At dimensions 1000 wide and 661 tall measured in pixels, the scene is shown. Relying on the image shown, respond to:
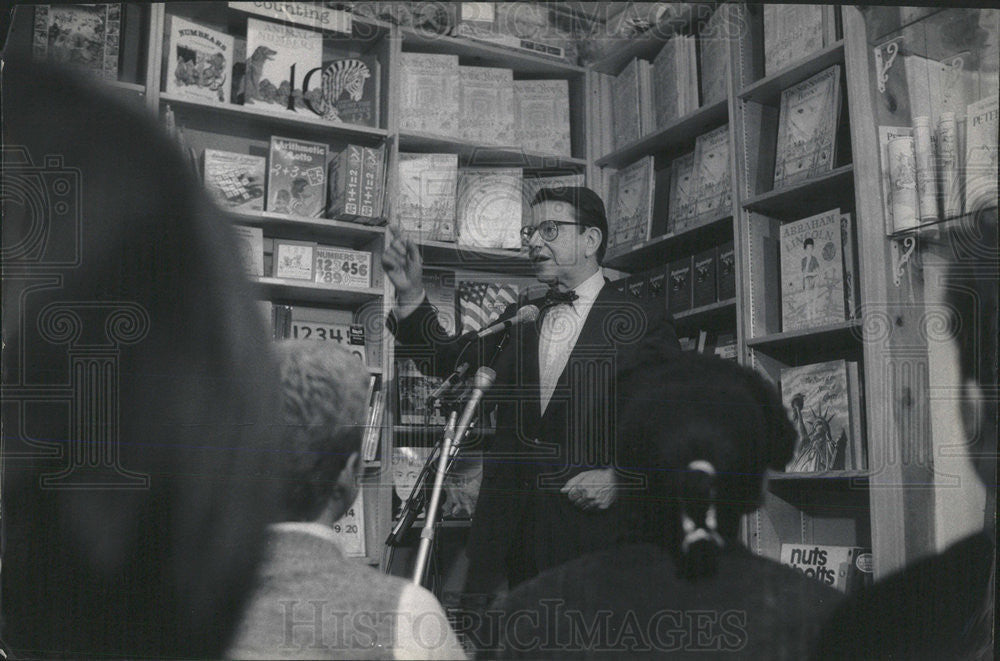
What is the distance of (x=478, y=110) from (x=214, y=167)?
0.47 m

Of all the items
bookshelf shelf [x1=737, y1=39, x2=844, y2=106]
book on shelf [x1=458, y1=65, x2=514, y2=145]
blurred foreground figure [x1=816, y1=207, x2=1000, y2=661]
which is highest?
bookshelf shelf [x1=737, y1=39, x2=844, y2=106]

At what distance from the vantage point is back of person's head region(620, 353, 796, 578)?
1.31 m

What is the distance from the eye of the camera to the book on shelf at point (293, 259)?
1281mm

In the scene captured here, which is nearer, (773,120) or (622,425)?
(622,425)

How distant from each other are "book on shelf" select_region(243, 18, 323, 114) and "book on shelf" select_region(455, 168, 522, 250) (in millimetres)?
309

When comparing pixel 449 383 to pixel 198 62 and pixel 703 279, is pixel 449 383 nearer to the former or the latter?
pixel 703 279

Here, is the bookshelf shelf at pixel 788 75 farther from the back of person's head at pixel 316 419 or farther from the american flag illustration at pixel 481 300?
the back of person's head at pixel 316 419

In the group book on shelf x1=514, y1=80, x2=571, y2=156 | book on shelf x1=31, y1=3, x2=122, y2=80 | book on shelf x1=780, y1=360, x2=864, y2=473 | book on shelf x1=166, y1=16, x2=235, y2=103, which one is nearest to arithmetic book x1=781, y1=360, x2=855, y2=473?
book on shelf x1=780, y1=360, x2=864, y2=473

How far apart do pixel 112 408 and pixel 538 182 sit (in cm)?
78

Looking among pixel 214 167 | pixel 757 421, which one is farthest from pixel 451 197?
pixel 757 421

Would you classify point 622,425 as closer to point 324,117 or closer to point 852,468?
point 852,468

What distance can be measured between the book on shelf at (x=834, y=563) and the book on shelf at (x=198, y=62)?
4.01ft

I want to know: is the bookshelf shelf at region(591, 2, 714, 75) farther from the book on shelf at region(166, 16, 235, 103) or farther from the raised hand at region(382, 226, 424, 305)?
the book on shelf at region(166, 16, 235, 103)

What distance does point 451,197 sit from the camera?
138 centimetres
